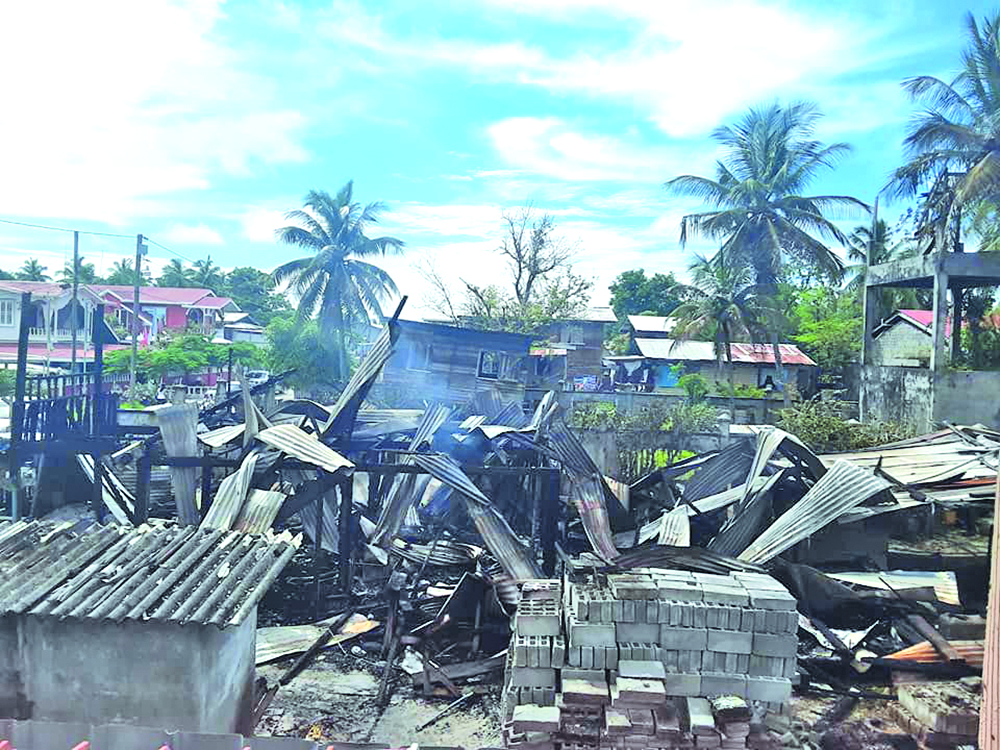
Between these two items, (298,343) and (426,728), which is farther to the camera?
(298,343)

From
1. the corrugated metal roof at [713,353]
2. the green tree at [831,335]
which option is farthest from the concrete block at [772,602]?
the green tree at [831,335]

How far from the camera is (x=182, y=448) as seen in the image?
9.05m

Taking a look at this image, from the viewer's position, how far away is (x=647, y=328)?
4091 centimetres

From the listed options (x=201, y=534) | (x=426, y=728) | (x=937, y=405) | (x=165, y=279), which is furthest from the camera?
(x=165, y=279)

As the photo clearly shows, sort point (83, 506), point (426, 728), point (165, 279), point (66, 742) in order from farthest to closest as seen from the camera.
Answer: point (165, 279)
point (83, 506)
point (426, 728)
point (66, 742)

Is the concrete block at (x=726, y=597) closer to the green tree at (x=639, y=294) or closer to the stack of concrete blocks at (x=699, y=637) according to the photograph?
the stack of concrete blocks at (x=699, y=637)

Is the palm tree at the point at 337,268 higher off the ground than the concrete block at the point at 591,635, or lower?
higher

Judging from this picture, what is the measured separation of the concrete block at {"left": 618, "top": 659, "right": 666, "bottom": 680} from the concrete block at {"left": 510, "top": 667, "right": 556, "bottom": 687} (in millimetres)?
579

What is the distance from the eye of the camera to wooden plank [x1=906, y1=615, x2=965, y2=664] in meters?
6.90

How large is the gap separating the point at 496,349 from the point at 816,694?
21.2m

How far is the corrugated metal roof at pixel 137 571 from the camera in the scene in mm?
4727

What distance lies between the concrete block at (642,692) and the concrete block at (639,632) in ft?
1.23

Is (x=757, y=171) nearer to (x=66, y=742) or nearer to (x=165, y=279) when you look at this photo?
(x=66, y=742)

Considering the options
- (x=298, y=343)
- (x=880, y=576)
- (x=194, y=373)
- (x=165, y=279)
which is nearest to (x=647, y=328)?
(x=298, y=343)
